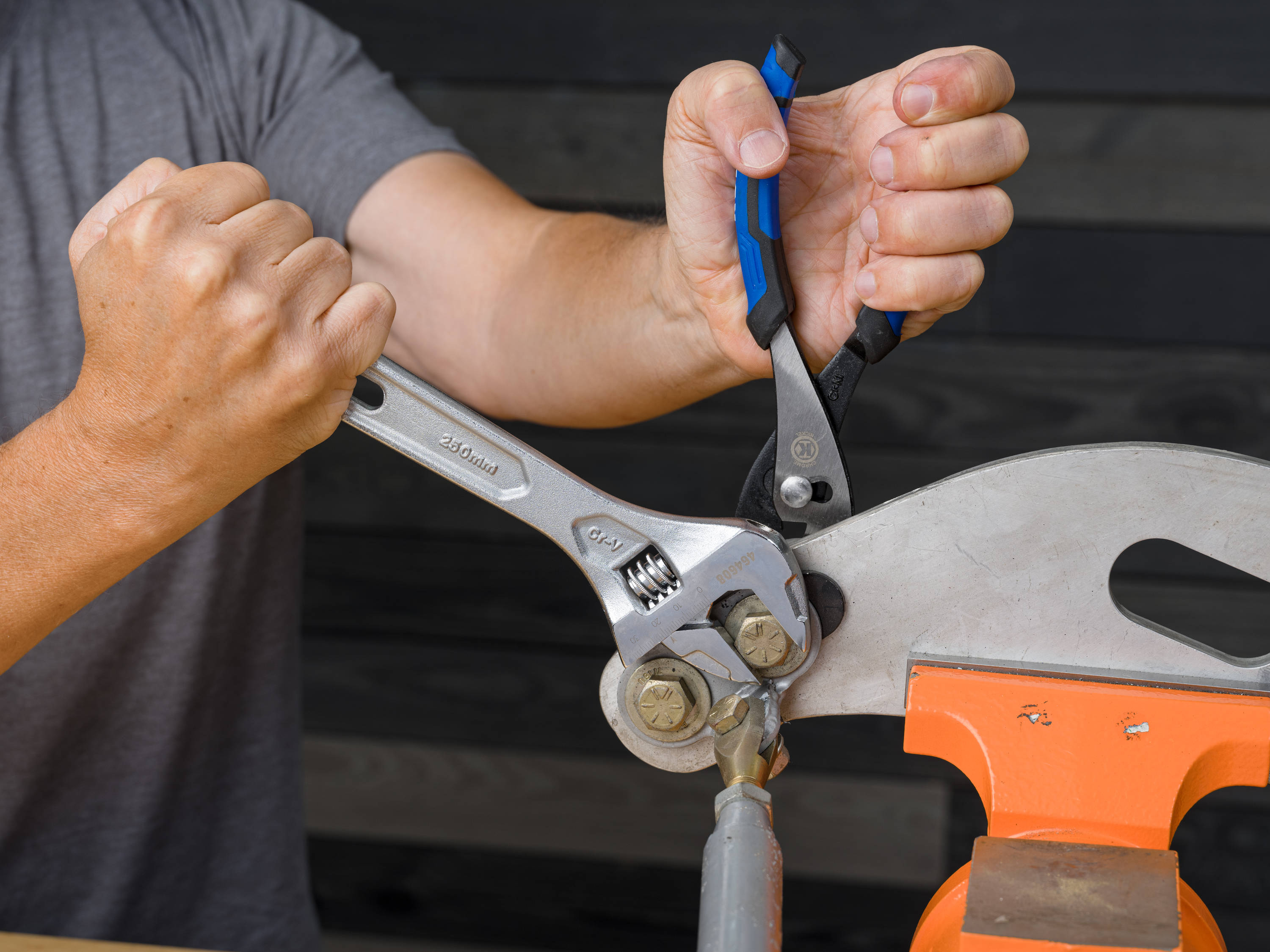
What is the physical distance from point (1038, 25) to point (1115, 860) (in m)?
1.13

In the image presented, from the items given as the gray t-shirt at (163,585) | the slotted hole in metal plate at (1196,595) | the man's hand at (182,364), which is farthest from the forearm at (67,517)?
the slotted hole in metal plate at (1196,595)

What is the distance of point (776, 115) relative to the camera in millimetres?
584

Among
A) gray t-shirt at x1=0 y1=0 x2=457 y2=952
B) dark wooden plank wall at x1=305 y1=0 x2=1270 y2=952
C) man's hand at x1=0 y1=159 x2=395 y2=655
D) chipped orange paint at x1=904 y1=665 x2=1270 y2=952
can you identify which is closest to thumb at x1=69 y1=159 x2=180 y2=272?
man's hand at x1=0 y1=159 x2=395 y2=655

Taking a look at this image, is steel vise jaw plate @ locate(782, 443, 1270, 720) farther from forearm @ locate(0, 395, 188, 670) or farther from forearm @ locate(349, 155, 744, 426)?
forearm @ locate(0, 395, 188, 670)

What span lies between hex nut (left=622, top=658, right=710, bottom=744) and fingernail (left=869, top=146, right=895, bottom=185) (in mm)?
296

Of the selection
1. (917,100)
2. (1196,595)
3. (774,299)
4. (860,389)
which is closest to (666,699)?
(774,299)

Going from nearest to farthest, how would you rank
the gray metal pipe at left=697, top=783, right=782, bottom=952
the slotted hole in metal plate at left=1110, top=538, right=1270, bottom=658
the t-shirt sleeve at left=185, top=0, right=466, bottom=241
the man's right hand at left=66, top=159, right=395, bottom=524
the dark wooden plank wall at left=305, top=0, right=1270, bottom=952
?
1. the gray metal pipe at left=697, top=783, right=782, bottom=952
2. the man's right hand at left=66, top=159, right=395, bottom=524
3. the t-shirt sleeve at left=185, top=0, right=466, bottom=241
4. the dark wooden plank wall at left=305, top=0, right=1270, bottom=952
5. the slotted hole in metal plate at left=1110, top=538, right=1270, bottom=658

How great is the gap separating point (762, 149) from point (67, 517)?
44 centimetres

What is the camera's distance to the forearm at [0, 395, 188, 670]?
1.87 ft

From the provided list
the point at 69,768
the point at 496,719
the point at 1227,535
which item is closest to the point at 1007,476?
the point at 1227,535

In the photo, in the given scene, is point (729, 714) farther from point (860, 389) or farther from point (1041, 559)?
point (860, 389)

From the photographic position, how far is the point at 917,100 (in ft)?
1.87

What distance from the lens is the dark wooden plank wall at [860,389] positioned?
130 cm

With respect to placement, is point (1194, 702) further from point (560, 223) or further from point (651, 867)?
point (651, 867)
